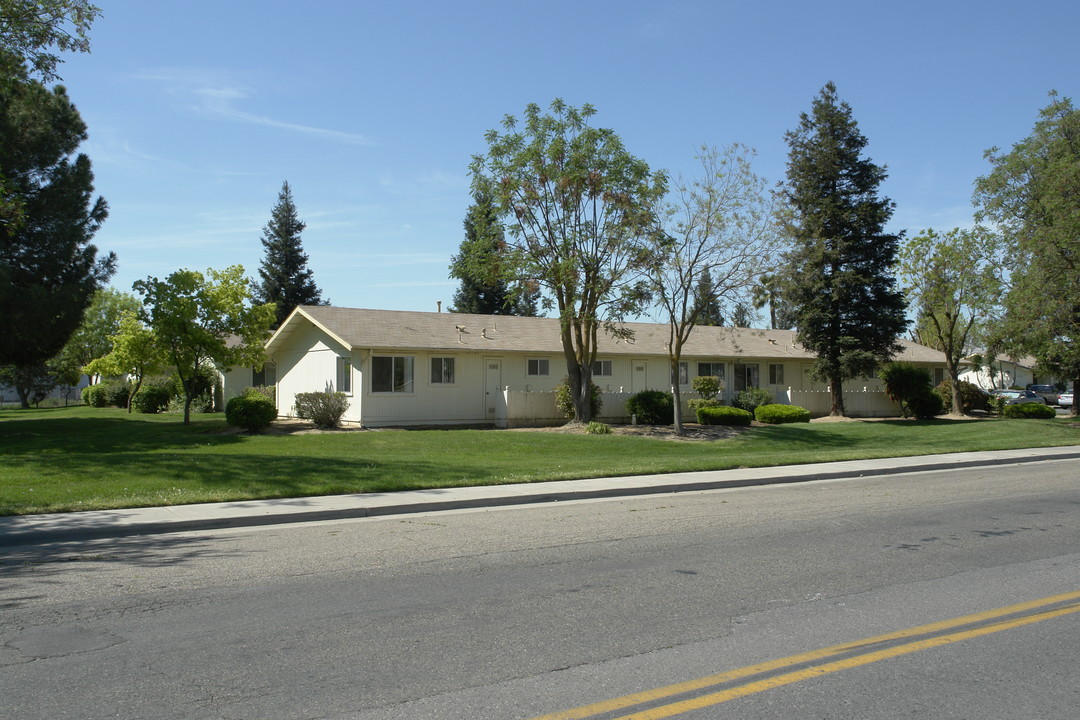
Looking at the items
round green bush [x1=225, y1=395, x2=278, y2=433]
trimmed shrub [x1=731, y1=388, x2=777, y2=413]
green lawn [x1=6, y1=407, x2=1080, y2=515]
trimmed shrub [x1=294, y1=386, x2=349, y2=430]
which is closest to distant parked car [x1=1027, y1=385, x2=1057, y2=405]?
green lawn [x1=6, y1=407, x2=1080, y2=515]

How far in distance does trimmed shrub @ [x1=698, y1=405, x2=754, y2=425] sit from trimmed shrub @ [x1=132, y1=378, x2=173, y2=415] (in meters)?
25.2

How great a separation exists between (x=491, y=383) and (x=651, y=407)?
5723 mm

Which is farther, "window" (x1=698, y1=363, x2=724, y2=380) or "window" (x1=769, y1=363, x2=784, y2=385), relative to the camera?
"window" (x1=769, y1=363, x2=784, y2=385)

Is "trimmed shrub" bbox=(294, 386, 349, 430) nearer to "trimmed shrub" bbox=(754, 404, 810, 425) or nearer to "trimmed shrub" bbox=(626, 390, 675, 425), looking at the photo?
"trimmed shrub" bbox=(626, 390, 675, 425)

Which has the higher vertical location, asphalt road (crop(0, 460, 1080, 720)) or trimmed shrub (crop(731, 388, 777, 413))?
trimmed shrub (crop(731, 388, 777, 413))

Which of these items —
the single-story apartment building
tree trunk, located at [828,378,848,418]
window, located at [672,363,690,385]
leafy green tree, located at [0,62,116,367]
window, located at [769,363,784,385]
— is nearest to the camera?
leafy green tree, located at [0,62,116,367]

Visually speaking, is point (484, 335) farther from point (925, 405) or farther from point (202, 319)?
point (925, 405)

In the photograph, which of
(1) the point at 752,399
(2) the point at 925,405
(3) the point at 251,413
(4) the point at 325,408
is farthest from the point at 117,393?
(2) the point at 925,405

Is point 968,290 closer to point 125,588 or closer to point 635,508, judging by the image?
point 635,508

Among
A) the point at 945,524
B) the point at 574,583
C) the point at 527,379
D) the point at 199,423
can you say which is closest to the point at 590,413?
the point at 527,379

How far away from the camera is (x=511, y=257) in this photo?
25453 mm

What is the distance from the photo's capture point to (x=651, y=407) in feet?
91.5

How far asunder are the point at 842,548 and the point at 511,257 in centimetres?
1788

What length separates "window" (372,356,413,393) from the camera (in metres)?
27.1
